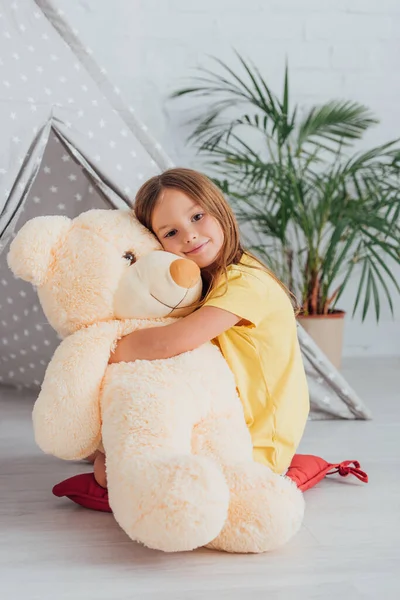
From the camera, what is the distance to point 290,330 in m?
1.54

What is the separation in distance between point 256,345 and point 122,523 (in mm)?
433

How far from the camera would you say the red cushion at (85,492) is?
4.66 feet

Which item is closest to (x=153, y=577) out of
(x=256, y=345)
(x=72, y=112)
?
(x=256, y=345)

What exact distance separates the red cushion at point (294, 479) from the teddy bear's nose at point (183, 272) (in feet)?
1.25

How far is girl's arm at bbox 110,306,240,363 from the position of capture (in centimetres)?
136

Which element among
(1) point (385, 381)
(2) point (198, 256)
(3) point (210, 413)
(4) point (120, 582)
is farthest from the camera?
(1) point (385, 381)

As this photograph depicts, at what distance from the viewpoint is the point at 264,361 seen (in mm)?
1483

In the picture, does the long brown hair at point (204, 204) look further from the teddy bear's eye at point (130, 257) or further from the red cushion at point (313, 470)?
the red cushion at point (313, 470)

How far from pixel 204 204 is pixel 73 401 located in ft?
1.35

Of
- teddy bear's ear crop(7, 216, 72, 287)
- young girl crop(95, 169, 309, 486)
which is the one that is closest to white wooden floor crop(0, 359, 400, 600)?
young girl crop(95, 169, 309, 486)

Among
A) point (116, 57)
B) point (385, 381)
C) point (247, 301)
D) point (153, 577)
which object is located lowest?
point (385, 381)

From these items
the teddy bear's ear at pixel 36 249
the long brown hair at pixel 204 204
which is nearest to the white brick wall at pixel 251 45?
the long brown hair at pixel 204 204

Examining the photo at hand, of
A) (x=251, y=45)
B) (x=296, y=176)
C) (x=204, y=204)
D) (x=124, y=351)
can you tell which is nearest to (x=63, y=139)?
(x=204, y=204)

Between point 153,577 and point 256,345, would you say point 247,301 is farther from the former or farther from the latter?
point 153,577
